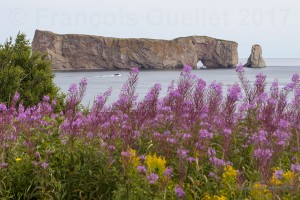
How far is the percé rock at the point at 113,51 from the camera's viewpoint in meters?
143

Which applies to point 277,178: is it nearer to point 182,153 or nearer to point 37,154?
point 182,153

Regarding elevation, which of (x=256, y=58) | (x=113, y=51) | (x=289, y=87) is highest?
(x=289, y=87)

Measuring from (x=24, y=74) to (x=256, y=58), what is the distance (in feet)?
515

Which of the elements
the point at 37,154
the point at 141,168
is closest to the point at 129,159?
Result: the point at 141,168

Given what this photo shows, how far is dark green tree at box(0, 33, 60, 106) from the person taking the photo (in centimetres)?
1673

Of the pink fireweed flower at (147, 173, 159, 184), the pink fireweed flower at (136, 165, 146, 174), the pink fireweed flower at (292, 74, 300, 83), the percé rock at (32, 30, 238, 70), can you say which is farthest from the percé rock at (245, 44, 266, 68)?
the pink fireweed flower at (147, 173, 159, 184)

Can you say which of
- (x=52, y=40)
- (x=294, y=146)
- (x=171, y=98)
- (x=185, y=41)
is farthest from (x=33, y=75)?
(x=185, y=41)

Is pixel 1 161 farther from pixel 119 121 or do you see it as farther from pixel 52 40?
pixel 52 40

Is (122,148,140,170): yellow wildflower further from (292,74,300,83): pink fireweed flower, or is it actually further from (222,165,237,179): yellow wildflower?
(292,74,300,83): pink fireweed flower

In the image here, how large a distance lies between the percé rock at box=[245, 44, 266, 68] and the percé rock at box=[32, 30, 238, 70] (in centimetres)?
705

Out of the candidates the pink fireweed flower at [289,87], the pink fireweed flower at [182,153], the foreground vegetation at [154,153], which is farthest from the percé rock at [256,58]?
the pink fireweed flower at [182,153]

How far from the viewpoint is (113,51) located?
14775 cm

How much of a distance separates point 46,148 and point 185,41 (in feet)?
496

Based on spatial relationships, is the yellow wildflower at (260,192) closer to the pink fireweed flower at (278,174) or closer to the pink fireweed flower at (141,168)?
the pink fireweed flower at (278,174)
